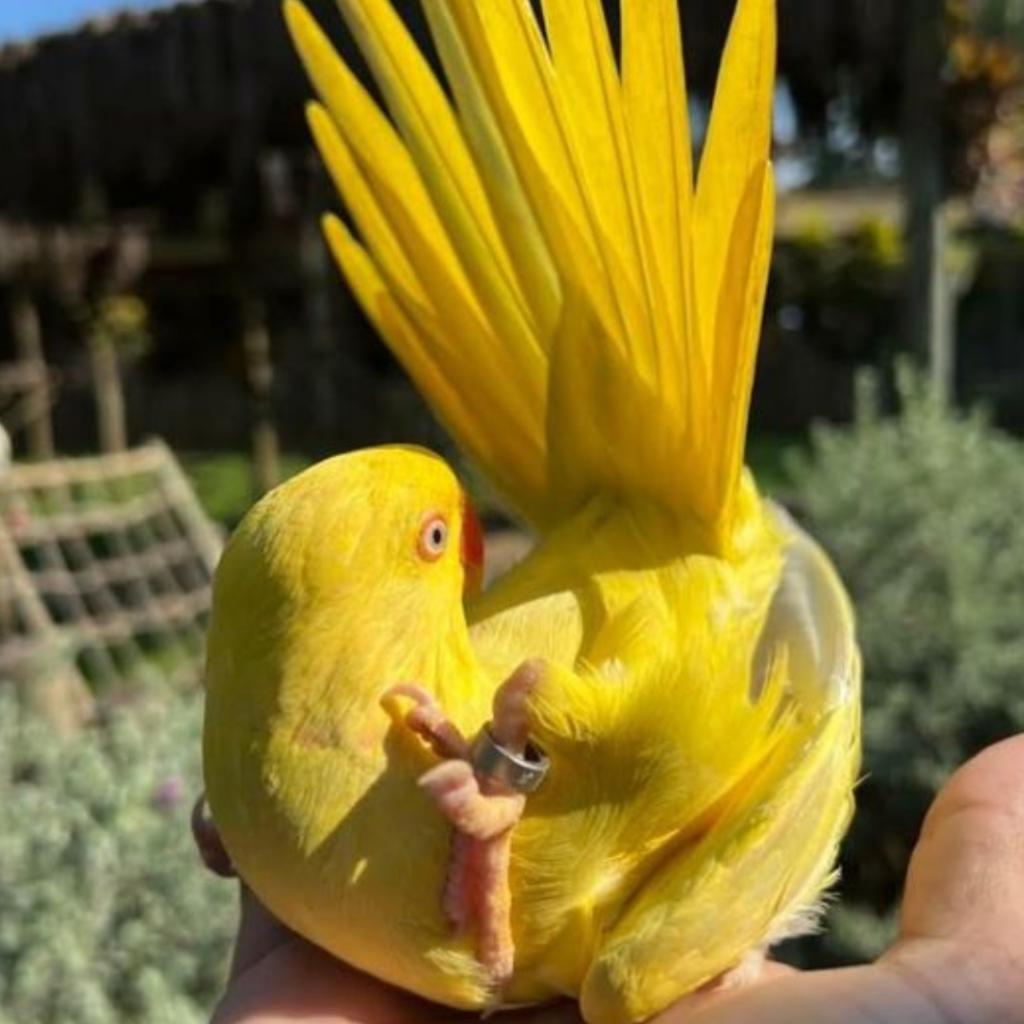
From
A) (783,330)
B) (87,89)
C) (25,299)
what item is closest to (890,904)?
(87,89)

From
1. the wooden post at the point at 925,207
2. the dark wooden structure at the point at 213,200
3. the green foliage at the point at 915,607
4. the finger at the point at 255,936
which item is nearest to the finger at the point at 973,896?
the finger at the point at 255,936

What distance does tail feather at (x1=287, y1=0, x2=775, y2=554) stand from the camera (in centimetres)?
63

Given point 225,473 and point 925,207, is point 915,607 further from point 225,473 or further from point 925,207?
point 225,473

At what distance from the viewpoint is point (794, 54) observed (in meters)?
2.82

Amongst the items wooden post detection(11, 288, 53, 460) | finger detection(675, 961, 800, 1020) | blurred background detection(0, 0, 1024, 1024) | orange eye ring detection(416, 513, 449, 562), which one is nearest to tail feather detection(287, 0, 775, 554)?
orange eye ring detection(416, 513, 449, 562)

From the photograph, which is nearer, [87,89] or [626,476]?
[626,476]

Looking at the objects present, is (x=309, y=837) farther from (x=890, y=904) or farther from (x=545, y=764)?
A: (x=890, y=904)

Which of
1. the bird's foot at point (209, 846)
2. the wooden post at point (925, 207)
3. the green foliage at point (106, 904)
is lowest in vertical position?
the green foliage at point (106, 904)

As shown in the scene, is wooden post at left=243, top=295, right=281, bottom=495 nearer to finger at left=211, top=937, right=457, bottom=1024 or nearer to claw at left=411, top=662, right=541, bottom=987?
finger at left=211, top=937, right=457, bottom=1024

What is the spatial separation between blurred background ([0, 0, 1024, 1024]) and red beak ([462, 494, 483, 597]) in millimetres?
852

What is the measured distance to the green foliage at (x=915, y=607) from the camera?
6.30 feet

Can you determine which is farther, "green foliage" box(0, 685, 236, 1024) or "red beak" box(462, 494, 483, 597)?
"green foliage" box(0, 685, 236, 1024)

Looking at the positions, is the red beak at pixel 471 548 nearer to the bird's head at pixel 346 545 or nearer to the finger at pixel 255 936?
the bird's head at pixel 346 545

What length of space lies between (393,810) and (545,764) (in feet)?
0.22
